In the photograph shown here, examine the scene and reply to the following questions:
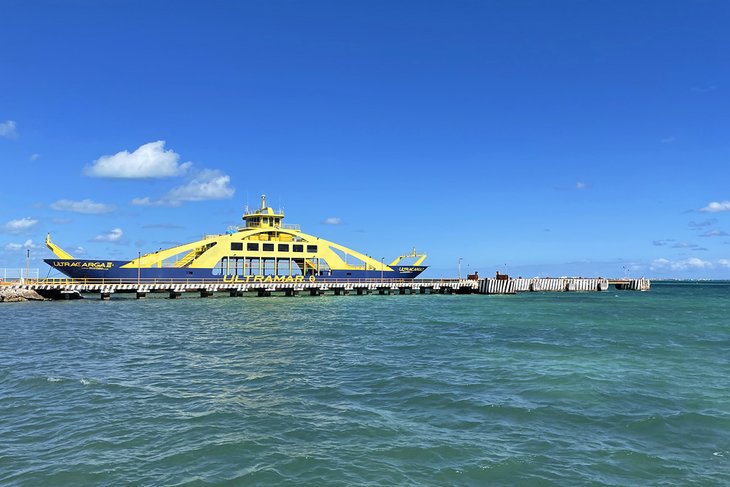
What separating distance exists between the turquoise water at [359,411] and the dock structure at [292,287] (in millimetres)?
29032

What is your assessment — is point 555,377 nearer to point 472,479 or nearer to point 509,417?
point 509,417

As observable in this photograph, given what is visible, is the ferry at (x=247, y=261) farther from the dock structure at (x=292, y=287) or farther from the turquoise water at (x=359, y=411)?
the turquoise water at (x=359, y=411)

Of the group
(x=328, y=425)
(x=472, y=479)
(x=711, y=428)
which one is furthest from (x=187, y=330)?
(x=711, y=428)

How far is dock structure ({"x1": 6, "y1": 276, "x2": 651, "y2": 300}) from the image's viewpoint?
50.1 m

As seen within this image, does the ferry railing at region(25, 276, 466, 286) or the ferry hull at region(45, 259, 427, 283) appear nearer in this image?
the ferry railing at region(25, 276, 466, 286)

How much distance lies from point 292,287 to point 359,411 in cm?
4927

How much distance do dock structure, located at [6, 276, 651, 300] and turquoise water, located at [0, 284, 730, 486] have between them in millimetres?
29032

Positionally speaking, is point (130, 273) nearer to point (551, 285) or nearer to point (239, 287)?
point (239, 287)

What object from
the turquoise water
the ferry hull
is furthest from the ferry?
the turquoise water

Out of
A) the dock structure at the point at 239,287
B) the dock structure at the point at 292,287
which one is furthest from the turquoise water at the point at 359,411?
the dock structure at the point at 292,287

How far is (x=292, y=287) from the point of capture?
199 feet

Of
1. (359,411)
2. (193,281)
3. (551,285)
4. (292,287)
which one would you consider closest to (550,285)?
(551,285)

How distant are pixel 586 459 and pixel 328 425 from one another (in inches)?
211

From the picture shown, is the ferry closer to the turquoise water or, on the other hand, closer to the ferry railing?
the ferry railing
